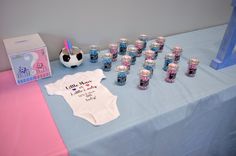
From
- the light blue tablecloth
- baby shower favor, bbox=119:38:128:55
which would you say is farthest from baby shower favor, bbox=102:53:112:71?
baby shower favor, bbox=119:38:128:55

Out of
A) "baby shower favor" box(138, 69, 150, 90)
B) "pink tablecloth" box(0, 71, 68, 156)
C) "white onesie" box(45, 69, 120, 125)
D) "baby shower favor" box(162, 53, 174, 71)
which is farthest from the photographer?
"baby shower favor" box(162, 53, 174, 71)

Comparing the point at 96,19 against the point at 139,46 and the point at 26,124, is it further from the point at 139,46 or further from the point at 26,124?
the point at 26,124

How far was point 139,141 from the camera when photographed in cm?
73

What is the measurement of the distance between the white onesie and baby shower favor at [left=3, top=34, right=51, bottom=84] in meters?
0.08

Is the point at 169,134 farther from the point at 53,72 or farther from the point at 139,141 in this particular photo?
the point at 53,72

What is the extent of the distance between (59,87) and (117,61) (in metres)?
0.31

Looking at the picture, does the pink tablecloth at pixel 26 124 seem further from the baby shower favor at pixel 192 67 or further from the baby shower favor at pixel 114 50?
the baby shower favor at pixel 192 67

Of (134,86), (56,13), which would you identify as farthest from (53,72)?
(134,86)

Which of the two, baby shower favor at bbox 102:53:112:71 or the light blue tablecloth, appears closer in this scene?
the light blue tablecloth

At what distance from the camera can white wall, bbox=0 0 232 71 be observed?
856 millimetres

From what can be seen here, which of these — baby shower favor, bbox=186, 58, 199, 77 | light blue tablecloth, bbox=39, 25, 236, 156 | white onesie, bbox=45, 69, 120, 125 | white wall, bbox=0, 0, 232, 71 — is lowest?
light blue tablecloth, bbox=39, 25, 236, 156

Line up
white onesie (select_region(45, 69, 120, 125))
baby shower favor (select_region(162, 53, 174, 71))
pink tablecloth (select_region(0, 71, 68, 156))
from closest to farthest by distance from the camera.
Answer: pink tablecloth (select_region(0, 71, 68, 156)), white onesie (select_region(45, 69, 120, 125)), baby shower favor (select_region(162, 53, 174, 71))

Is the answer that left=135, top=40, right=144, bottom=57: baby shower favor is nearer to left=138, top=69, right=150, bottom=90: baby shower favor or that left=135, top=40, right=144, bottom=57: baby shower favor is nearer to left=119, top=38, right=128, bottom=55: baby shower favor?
left=119, top=38, right=128, bottom=55: baby shower favor

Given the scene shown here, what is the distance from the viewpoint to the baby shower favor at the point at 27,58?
0.79 meters
